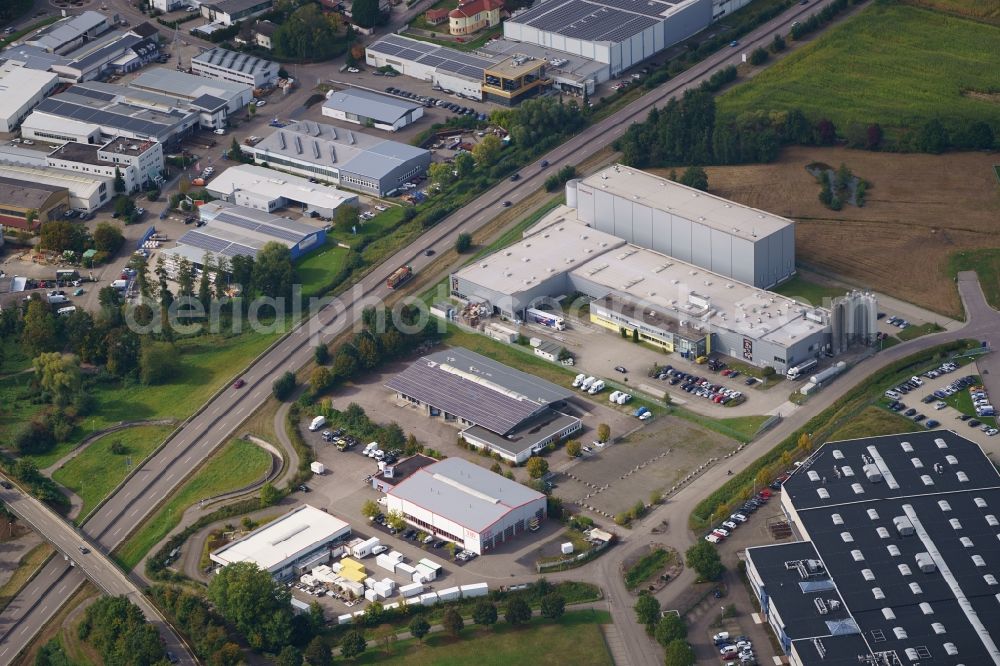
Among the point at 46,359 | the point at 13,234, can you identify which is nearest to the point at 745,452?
the point at 46,359

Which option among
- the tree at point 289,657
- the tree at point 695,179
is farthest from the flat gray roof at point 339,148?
the tree at point 289,657

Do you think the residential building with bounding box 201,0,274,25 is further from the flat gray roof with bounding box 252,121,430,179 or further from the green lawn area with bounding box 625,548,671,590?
the green lawn area with bounding box 625,548,671,590

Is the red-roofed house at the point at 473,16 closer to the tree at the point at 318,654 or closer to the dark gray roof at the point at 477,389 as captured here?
the dark gray roof at the point at 477,389

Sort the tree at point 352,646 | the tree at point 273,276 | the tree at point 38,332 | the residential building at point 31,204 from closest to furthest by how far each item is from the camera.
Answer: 1. the tree at point 352,646
2. the tree at point 38,332
3. the tree at point 273,276
4. the residential building at point 31,204

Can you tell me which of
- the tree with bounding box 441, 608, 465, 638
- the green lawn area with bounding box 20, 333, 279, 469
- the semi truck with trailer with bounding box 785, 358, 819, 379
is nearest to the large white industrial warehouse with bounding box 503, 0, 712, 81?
the semi truck with trailer with bounding box 785, 358, 819, 379

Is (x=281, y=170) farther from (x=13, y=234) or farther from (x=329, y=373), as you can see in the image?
(x=329, y=373)
